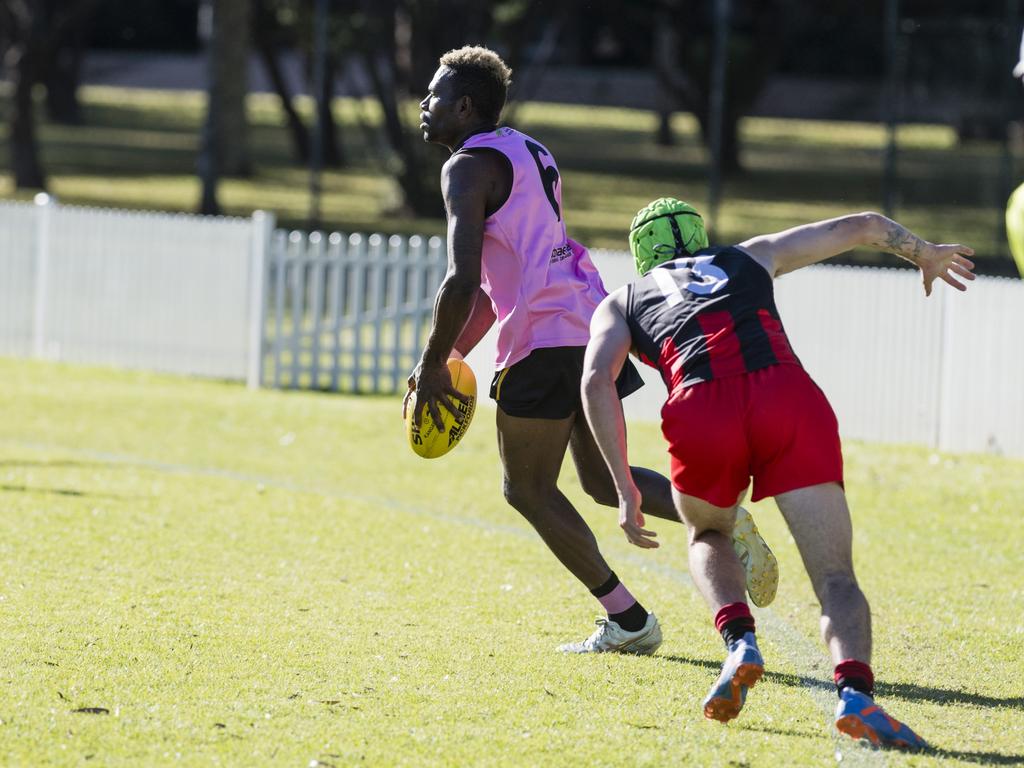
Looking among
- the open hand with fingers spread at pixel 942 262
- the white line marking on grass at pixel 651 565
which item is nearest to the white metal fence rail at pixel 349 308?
the white line marking on grass at pixel 651 565

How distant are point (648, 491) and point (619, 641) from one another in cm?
57

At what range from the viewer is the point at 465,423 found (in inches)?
235

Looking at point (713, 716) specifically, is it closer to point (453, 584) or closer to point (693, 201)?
point (453, 584)

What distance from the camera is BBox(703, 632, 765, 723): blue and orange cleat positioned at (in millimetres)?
4656

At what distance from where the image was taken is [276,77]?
30.5 m

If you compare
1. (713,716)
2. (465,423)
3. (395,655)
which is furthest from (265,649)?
(713,716)

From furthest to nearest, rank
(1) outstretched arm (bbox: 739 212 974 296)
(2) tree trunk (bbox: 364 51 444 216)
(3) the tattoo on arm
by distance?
(2) tree trunk (bbox: 364 51 444 216), (3) the tattoo on arm, (1) outstretched arm (bbox: 739 212 974 296)

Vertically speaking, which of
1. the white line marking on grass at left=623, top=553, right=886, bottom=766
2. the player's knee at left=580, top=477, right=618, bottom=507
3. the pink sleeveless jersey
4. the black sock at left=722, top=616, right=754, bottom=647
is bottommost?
the white line marking on grass at left=623, top=553, right=886, bottom=766

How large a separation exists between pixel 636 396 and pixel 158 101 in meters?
32.6

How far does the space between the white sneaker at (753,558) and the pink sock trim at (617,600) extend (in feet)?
1.99

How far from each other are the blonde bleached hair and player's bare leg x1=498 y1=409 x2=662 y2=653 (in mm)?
1143

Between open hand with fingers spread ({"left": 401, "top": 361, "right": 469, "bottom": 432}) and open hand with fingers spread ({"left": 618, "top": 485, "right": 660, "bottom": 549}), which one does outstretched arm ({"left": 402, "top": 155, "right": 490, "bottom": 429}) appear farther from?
open hand with fingers spread ({"left": 618, "top": 485, "right": 660, "bottom": 549})

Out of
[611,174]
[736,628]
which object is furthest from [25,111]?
[736,628]

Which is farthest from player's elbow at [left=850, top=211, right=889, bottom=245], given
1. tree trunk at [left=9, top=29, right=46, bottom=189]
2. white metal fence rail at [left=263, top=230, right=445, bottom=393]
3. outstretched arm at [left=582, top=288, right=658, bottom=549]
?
tree trunk at [left=9, top=29, right=46, bottom=189]
